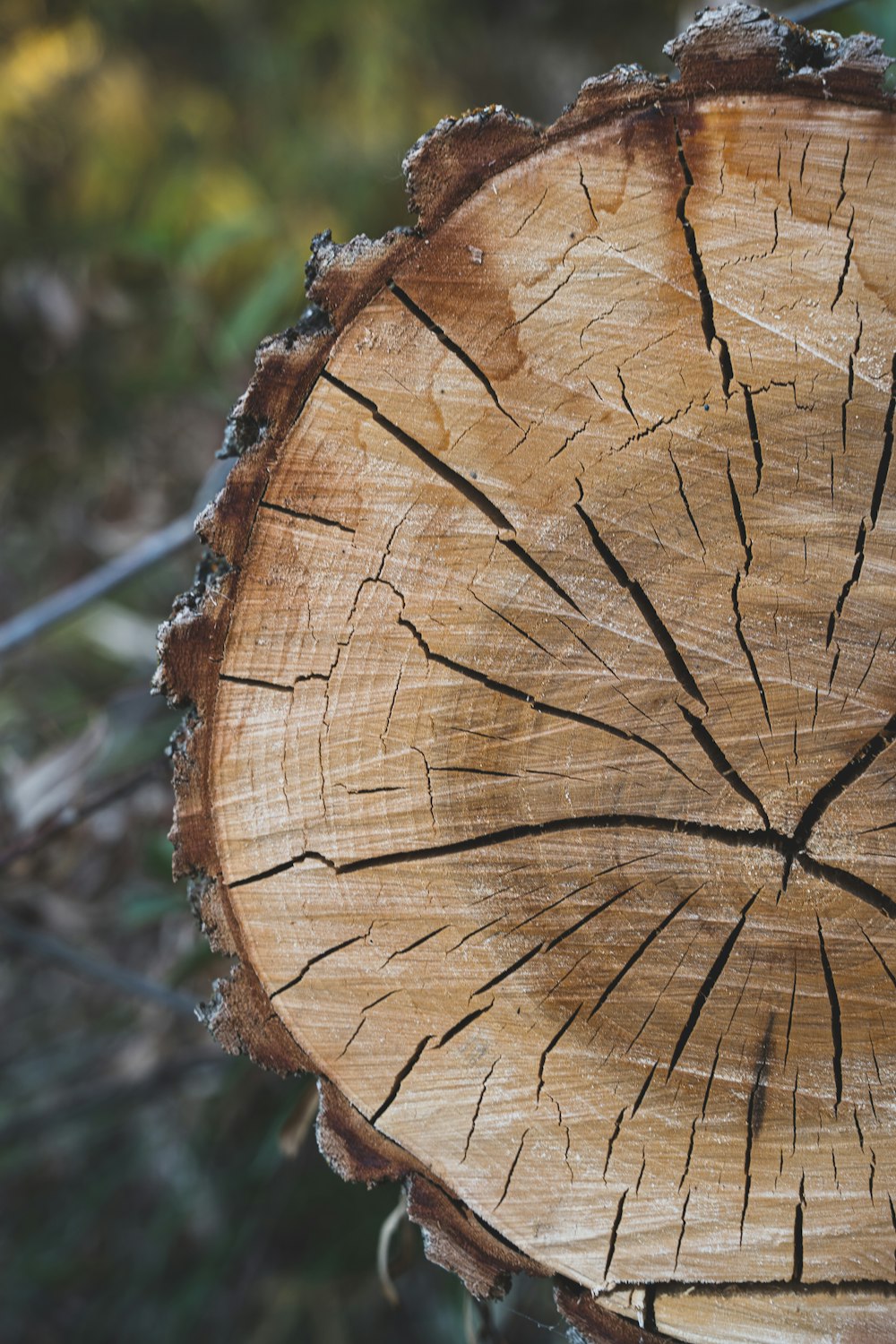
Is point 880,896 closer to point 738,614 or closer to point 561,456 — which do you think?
point 738,614

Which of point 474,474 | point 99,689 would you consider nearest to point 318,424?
point 474,474

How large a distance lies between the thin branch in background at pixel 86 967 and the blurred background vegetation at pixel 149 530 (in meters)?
0.01

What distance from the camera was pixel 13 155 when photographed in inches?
137

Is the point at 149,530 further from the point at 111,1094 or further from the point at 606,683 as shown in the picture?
the point at 606,683

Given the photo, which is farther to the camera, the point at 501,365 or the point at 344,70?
the point at 344,70

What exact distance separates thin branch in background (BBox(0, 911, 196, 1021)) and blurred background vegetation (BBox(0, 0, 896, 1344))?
0.04 feet

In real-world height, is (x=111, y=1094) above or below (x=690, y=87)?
below

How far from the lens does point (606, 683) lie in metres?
0.82

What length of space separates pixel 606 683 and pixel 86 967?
146cm

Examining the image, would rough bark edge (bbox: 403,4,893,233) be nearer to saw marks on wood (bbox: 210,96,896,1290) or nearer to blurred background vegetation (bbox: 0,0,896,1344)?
saw marks on wood (bbox: 210,96,896,1290)

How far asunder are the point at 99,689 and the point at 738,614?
7.68 ft

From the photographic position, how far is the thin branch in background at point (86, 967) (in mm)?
1886

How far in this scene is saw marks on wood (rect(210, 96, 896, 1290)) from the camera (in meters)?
0.78

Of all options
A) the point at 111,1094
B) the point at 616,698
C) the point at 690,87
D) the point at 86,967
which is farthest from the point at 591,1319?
the point at 111,1094
